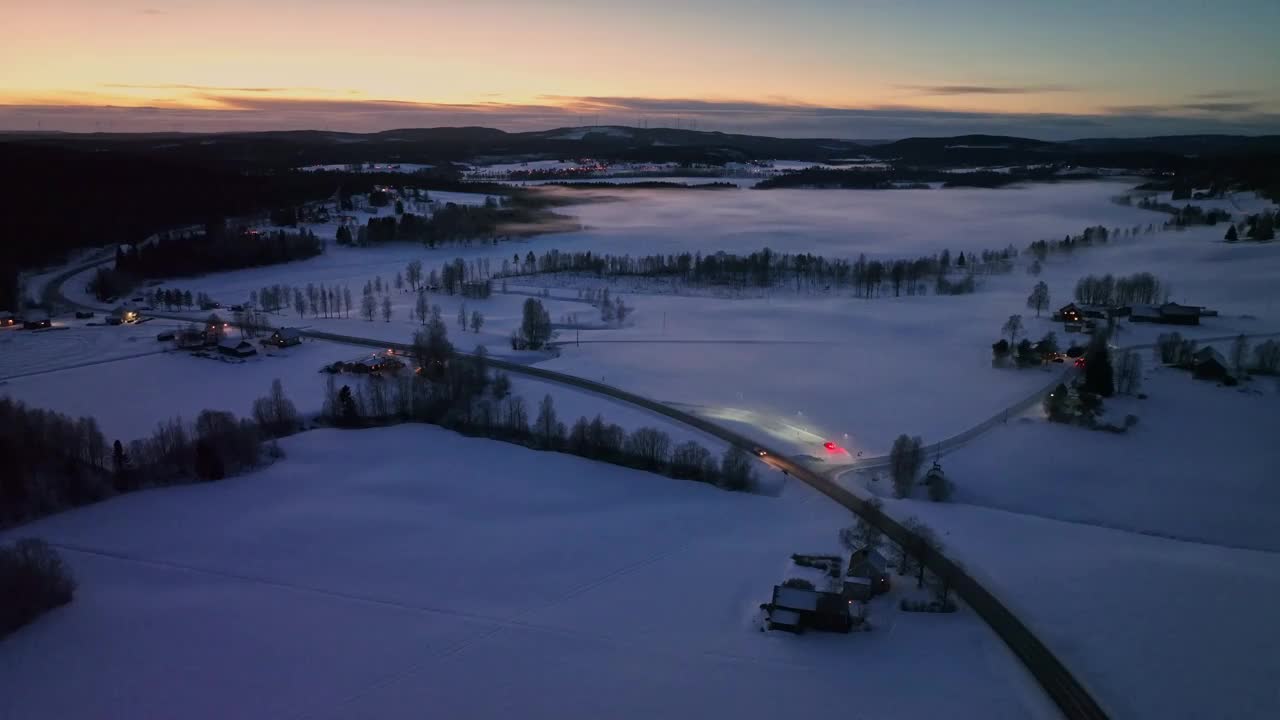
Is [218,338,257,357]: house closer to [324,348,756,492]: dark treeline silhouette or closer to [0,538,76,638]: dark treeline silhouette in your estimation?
[324,348,756,492]: dark treeline silhouette

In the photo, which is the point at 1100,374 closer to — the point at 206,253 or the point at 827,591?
the point at 827,591

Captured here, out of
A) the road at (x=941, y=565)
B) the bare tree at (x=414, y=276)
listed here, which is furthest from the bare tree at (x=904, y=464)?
the bare tree at (x=414, y=276)

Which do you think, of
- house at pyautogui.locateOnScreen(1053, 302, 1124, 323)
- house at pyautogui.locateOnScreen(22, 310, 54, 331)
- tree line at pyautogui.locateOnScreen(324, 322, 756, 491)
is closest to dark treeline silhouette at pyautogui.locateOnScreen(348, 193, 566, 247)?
house at pyautogui.locateOnScreen(22, 310, 54, 331)

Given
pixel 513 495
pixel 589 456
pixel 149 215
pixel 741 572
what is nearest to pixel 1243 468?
pixel 741 572

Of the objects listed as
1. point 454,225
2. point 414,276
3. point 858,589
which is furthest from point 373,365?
point 454,225

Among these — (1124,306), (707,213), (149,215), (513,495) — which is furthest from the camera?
(707,213)

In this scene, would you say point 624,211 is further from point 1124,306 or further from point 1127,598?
point 1127,598
